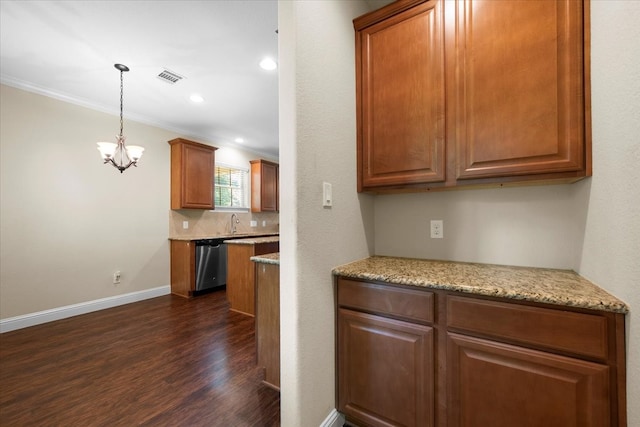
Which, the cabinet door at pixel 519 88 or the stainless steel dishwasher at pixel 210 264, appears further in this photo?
the stainless steel dishwasher at pixel 210 264

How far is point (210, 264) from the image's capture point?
13.6ft

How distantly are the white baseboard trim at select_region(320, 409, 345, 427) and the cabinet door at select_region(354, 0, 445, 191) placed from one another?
129cm

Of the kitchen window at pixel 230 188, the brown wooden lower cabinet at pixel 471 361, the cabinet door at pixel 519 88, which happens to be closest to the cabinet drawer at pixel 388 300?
the brown wooden lower cabinet at pixel 471 361

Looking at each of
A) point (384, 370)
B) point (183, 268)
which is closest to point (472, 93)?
point (384, 370)

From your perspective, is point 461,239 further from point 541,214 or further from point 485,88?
point 485,88

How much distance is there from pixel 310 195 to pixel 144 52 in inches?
95.3

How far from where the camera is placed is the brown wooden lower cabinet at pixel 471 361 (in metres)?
0.89

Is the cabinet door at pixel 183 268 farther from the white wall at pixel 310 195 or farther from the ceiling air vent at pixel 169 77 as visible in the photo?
the white wall at pixel 310 195

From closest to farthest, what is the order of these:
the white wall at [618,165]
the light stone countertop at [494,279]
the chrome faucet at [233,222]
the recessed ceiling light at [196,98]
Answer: the white wall at [618,165] < the light stone countertop at [494,279] < the recessed ceiling light at [196,98] < the chrome faucet at [233,222]

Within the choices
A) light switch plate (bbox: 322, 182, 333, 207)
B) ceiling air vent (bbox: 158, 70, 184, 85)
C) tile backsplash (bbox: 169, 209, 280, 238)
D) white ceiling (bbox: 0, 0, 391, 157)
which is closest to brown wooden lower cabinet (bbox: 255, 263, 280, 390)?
light switch plate (bbox: 322, 182, 333, 207)

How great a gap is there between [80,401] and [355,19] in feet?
10.0

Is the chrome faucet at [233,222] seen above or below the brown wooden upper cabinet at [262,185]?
below

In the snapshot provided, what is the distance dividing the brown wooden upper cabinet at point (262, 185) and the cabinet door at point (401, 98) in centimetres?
433

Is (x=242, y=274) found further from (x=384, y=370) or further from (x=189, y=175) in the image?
(x=384, y=370)
